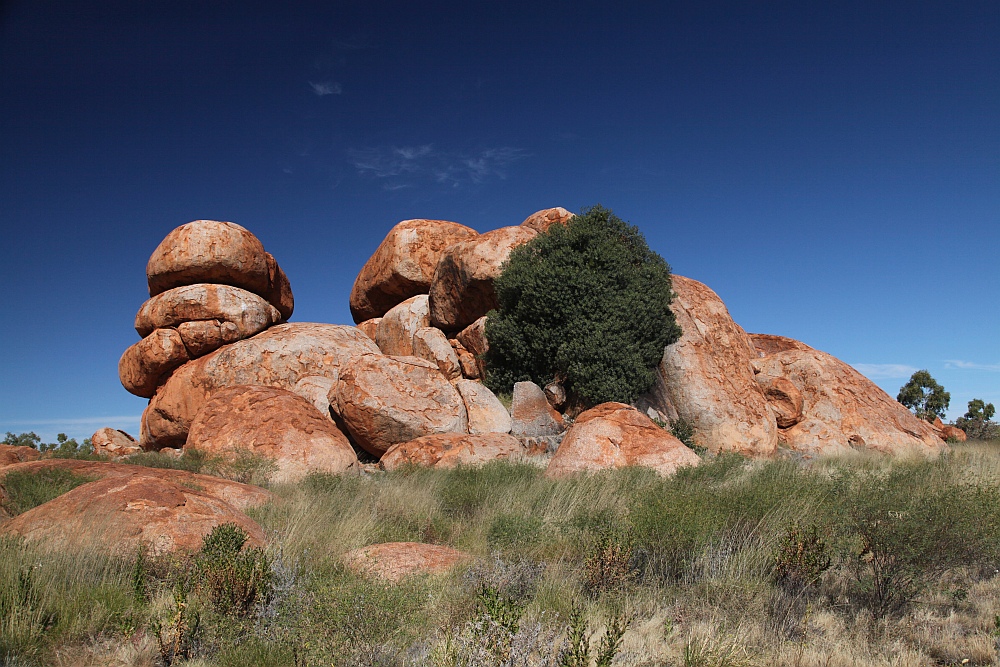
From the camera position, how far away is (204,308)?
64.9ft

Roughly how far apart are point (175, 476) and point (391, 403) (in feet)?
21.1

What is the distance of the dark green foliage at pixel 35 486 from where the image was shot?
307 inches

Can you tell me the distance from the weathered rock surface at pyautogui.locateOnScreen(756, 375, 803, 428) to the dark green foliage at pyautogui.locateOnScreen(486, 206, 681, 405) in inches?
141

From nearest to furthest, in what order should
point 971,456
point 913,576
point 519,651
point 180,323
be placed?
1. point 519,651
2. point 913,576
3. point 971,456
4. point 180,323

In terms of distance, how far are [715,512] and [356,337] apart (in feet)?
50.4

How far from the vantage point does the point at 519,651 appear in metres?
4.17

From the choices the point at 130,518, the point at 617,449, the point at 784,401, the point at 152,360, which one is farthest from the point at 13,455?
the point at 784,401

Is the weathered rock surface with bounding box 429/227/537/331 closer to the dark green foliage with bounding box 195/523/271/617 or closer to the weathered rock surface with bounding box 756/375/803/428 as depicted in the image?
the weathered rock surface with bounding box 756/375/803/428

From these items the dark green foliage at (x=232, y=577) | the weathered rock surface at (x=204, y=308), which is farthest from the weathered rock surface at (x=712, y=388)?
the dark green foliage at (x=232, y=577)

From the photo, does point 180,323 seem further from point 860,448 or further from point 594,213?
point 860,448

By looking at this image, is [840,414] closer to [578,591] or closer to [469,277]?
[469,277]

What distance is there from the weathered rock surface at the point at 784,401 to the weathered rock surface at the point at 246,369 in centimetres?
1220

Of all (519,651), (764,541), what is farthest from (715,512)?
(519,651)

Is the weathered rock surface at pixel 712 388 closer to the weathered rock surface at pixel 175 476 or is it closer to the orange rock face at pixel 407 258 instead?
the orange rock face at pixel 407 258
